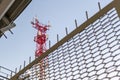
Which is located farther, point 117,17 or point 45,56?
point 45,56

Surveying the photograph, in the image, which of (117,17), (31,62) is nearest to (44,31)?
(31,62)

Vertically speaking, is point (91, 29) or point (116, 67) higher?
point (91, 29)

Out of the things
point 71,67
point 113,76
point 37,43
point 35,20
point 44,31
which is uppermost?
point 35,20

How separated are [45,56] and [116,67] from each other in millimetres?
833

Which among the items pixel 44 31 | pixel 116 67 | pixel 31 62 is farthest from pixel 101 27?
pixel 44 31

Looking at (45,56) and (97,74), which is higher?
(45,56)

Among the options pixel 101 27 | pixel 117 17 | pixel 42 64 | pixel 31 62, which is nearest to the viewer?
pixel 117 17

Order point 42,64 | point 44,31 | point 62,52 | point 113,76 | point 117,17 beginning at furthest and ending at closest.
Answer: point 44,31 < point 42,64 < point 62,52 < point 117,17 < point 113,76

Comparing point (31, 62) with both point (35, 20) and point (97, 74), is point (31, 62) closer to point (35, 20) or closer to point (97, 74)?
point (97, 74)

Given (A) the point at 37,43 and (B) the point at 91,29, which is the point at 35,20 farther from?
(B) the point at 91,29

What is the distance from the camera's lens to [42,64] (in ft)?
6.20

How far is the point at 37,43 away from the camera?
10.6 m

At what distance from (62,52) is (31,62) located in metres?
0.46

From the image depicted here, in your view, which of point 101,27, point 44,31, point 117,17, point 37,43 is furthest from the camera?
point 44,31
